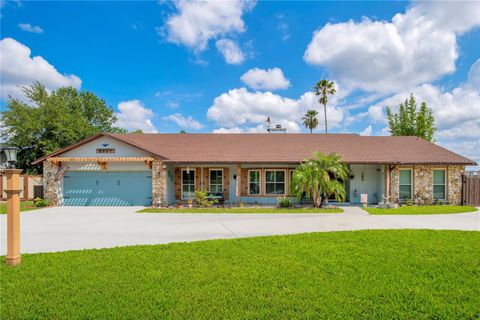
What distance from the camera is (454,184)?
1636 centimetres

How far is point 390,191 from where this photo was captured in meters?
16.4

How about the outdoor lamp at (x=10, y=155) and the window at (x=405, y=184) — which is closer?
the outdoor lamp at (x=10, y=155)

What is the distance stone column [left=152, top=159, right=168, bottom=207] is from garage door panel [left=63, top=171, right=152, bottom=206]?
513 millimetres

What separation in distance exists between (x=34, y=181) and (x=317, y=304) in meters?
22.1

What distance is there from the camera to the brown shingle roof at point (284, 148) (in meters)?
16.5

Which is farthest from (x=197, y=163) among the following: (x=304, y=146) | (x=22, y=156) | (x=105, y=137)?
(x=22, y=156)

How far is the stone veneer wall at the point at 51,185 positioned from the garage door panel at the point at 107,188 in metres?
0.41

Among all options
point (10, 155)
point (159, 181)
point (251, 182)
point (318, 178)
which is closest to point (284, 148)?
point (251, 182)

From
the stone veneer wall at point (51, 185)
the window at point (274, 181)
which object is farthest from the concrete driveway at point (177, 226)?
the window at point (274, 181)

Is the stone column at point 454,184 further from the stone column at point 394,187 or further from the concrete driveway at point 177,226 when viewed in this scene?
the concrete driveway at point 177,226

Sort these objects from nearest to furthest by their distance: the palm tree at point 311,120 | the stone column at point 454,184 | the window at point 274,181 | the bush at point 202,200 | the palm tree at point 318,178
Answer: the palm tree at point 318,178
the bush at point 202,200
the stone column at point 454,184
the window at point 274,181
the palm tree at point 311,120

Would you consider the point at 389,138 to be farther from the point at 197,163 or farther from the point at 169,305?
the point at 169,305

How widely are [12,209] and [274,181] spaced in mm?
13438

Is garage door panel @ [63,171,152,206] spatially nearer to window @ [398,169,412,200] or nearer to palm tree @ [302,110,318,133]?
window @ [398,169,412,200]
